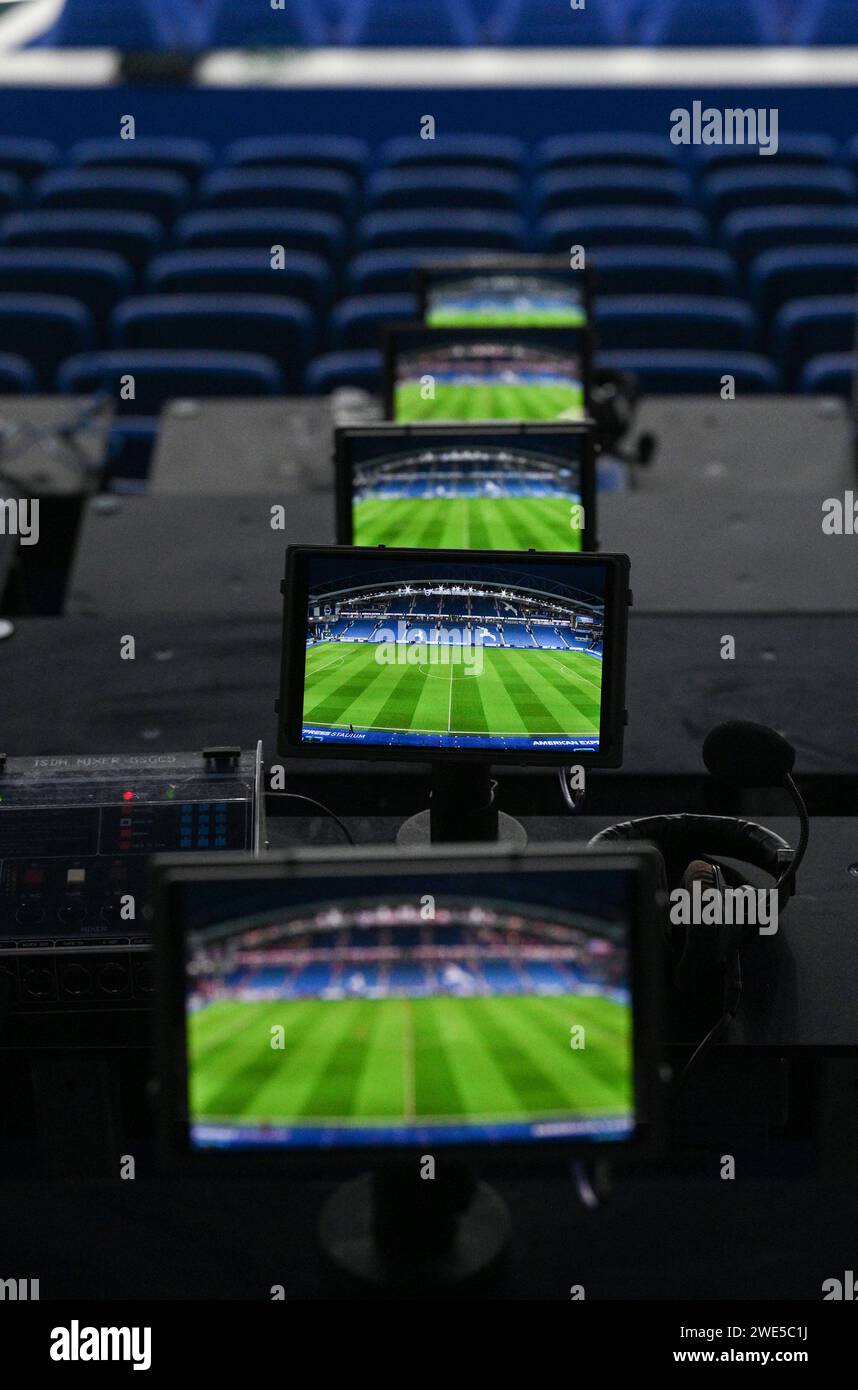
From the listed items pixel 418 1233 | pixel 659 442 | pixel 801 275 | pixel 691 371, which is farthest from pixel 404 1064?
pixel 801 275

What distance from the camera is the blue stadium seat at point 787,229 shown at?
282 inches

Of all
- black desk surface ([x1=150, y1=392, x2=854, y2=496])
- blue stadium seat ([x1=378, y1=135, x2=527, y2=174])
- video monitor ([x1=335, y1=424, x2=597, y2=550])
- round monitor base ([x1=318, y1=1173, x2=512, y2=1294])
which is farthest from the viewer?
blue stadium seat ([x1=378, y1=135, x2=527, y2=174])

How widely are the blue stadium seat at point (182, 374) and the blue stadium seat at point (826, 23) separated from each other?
5.47m

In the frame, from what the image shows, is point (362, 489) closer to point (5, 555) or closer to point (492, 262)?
point (5, 555)

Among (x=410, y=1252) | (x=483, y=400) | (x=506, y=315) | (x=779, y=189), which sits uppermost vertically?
(x=779, y=189)

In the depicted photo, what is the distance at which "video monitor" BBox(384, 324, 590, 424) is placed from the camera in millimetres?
4473

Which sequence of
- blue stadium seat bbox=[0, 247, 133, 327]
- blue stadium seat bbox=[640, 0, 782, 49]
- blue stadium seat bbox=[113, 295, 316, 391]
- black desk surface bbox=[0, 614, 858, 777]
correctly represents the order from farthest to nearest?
1. blue stadium seat bbox=[640, 0, 782, 49]
2. blue stadium seat bbox=[0, 247, 133, 327]
3. blue stadium seat bbox=[113, 295, 316, 391]
4. black desk surface bbox=[0, 614, 858, 777]

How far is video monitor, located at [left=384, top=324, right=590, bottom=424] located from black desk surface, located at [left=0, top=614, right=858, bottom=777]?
816 mm

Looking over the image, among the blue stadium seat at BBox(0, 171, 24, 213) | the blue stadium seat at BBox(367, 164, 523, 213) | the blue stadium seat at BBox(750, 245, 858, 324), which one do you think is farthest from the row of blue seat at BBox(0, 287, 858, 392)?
the blue stadium seat at BBox(0, 171, 24, 213)

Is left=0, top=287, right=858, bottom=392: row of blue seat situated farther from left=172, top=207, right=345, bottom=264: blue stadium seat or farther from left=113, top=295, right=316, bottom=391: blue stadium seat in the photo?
left=172, top=207, right=345, bottom=264: blue stadium seat

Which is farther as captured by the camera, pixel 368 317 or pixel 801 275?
pixel 801 275

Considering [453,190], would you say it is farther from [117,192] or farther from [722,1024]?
[722,1024]

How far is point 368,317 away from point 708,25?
468cm

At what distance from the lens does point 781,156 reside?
7.90 metres
